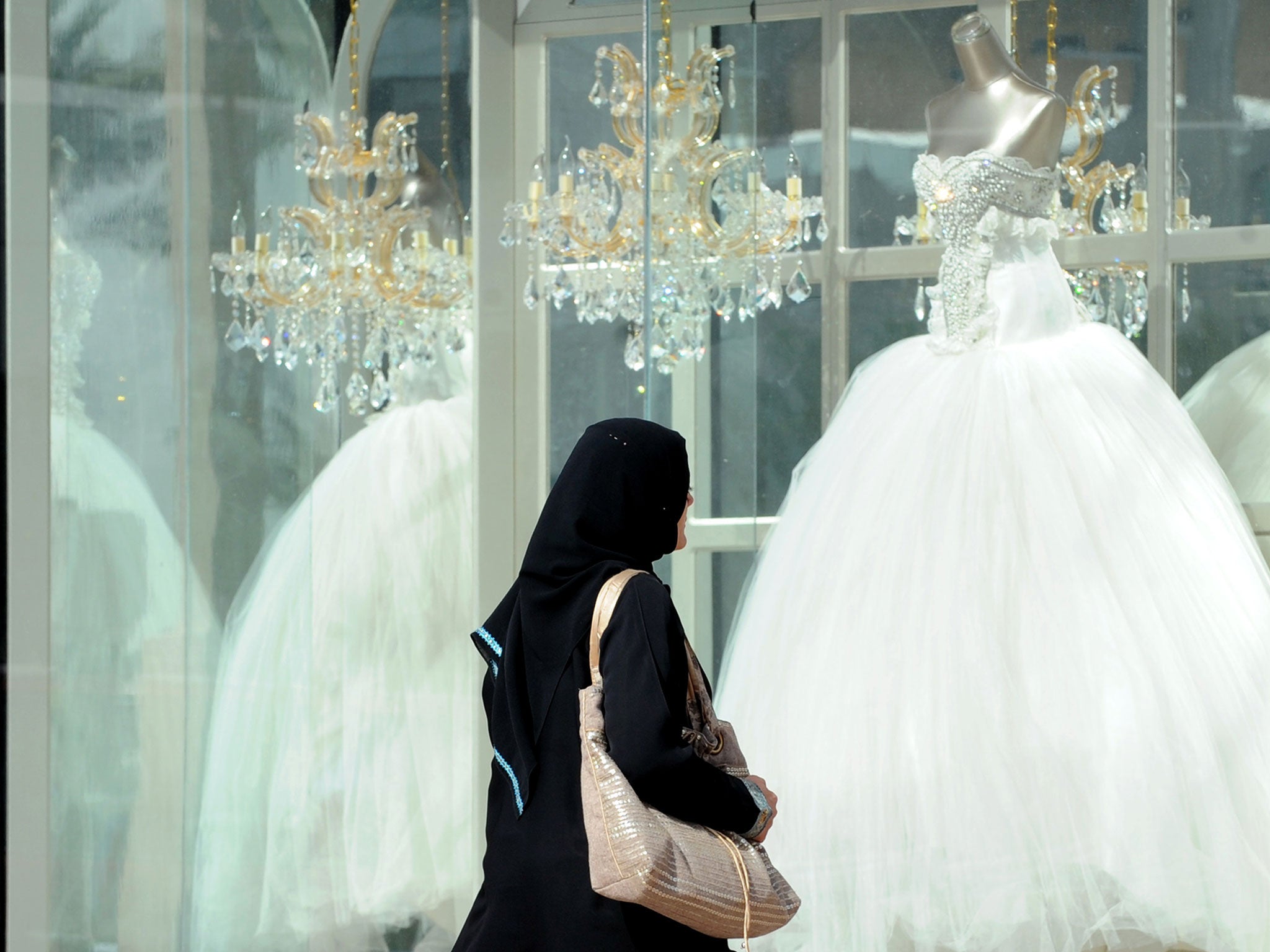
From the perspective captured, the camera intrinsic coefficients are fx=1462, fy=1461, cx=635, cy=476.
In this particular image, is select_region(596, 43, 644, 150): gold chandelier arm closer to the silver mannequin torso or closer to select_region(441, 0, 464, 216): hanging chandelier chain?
select_region(441, 0, 464, 216): hanging chandelier chain

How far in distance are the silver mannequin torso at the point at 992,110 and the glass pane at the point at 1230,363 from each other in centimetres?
43

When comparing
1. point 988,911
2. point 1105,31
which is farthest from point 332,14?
point 988,911

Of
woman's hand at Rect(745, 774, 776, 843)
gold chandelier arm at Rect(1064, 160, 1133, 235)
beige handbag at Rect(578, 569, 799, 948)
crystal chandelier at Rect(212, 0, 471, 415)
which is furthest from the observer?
gold chandelier arm at Rect(1064, 160, 1133, 235)

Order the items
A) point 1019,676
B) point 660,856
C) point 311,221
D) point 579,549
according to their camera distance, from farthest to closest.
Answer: point 311,221 < point 1019,676 < point 579,549 < point 660,856

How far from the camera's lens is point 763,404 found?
10.4 ft

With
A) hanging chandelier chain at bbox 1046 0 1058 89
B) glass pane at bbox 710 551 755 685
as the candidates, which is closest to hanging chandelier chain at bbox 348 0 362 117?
glass pane at bbox 710 551 755 685

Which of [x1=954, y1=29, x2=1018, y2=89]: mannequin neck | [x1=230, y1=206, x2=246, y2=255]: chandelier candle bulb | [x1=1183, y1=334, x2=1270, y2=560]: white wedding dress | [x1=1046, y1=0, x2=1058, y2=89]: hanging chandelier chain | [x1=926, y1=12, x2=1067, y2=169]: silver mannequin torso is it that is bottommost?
[x1=1183, y1=334, x2=1270, y2=560]: white wedding dress

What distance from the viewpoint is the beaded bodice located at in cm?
282

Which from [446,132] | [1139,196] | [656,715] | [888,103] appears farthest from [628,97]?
[656,715]

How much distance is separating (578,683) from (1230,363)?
6.05 ft

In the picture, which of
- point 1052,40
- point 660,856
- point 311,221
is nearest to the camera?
point 660,856

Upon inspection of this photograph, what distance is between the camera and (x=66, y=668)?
8.80 feet

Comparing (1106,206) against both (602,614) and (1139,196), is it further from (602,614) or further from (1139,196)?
(602,614)

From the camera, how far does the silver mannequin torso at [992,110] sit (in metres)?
2.86
